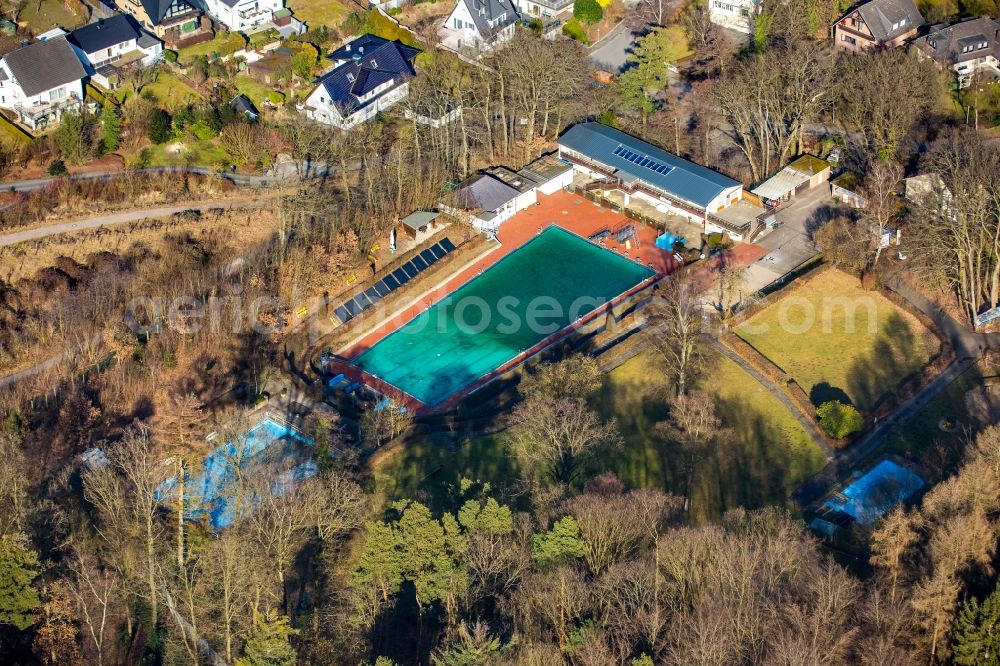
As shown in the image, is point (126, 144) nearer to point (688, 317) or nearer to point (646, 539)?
point (688, 317)

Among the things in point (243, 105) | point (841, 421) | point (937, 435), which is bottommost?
point (937, 435)

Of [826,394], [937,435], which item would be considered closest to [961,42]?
[826,394]

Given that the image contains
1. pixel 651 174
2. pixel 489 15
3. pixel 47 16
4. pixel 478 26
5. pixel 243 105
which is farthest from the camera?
pixel 47 16

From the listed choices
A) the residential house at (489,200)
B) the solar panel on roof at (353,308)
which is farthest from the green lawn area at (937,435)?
the solar panel on roof at (353,308)

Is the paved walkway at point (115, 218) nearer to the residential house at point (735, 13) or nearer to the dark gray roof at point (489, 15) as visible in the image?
the dark gray roof at point (489, 15)

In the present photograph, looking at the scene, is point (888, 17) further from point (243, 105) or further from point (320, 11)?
point (243, 105)

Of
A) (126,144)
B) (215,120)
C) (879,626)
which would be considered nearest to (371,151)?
(215,120)
